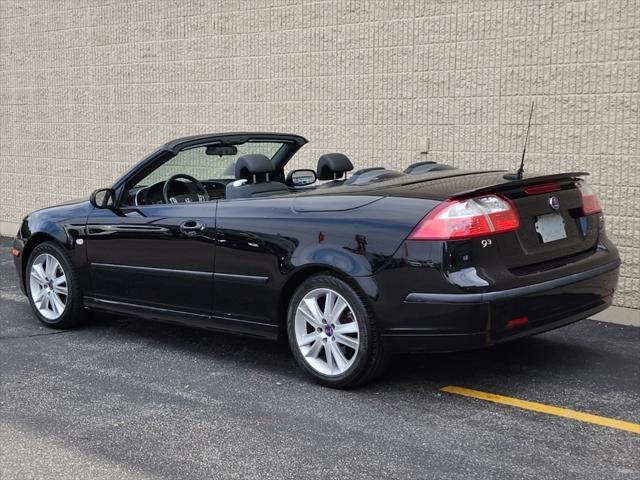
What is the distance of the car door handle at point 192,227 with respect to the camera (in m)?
6.03

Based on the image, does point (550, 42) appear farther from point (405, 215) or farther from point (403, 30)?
point (405, 215)

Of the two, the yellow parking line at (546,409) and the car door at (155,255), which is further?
the car door at (155,255)

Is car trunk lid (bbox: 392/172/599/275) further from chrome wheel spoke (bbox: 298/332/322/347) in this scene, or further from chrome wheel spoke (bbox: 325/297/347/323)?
chrome wheel spoke (bbox: 298/332/322/347)

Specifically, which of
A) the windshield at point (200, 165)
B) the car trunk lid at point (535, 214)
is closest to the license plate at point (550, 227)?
the car trunk lid at point (535, 214)

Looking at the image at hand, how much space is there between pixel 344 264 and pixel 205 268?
3.85 feet

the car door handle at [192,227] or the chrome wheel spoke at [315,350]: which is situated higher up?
the car door handle at [192,227]

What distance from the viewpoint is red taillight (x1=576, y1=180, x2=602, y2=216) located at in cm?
560

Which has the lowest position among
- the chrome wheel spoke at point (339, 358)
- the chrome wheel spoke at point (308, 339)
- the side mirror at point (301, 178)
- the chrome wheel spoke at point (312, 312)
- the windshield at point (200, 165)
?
the chrome wheel spoke at point (339, 358)

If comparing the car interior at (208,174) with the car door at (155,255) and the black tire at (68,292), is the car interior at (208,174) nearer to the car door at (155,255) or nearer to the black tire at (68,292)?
the car door at (155,255)

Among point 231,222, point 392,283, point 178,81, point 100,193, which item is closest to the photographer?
point 392,283

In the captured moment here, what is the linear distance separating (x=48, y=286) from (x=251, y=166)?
7.13 ft

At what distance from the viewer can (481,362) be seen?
5883 mm

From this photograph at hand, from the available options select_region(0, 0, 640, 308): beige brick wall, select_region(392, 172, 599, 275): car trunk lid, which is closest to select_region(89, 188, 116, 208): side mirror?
select_region(392, 172, 599, 275): car trunk lid

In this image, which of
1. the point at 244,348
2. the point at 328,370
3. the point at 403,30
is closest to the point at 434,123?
the point at 403,30
